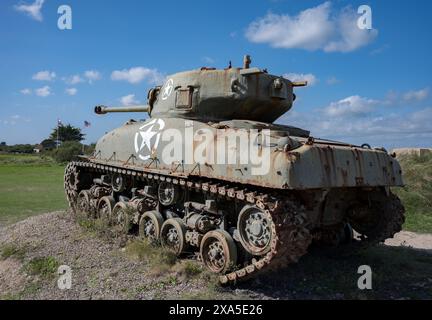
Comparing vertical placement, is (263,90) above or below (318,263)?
above

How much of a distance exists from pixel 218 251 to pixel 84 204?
616 cm

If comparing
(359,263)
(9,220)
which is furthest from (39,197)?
(359,263)

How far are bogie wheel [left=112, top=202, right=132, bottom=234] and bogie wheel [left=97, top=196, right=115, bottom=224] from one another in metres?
0.19

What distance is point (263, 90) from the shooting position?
945 cm

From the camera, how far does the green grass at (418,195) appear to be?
1530 centimetres

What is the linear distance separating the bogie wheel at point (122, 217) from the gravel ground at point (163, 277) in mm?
462

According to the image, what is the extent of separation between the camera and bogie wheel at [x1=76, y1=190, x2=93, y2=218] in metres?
12.5

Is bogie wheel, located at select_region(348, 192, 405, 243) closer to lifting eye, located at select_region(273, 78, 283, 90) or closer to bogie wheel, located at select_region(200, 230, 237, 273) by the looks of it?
bogie wheel, located at select_region(200, 230, 237, 273)

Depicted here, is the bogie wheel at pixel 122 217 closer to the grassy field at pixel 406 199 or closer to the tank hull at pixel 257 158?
the tank hull at pixel 257 158

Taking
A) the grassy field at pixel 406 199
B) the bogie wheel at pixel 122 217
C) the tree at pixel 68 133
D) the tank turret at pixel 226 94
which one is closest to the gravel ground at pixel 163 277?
the bogie wheel at pixel 122 217

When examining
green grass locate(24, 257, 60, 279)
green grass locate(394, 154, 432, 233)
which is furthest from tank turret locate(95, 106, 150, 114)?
green grass locate(394, 154, 432, 233)
